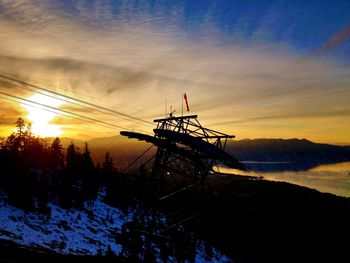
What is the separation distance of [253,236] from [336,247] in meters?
20.8

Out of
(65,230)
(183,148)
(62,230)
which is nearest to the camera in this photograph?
(183,148)

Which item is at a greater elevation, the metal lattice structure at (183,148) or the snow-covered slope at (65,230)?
the metal lattice structure at (183,148)

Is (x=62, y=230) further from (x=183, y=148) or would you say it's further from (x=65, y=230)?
(x=183, y=148)

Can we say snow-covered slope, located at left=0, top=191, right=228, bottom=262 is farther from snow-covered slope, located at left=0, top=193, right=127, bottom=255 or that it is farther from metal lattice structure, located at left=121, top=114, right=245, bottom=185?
metal lattice structure, located at left=121, top=114, right=245, bottom=185

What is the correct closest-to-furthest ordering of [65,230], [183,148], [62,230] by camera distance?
[183,148] → [62,230] → [65,230]

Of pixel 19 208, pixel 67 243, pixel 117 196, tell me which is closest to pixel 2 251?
pixel 67 243

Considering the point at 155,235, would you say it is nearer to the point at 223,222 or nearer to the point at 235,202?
the point at 223,222

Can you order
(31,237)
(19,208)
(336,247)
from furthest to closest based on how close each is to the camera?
(336,247) < (19,208) < (31,237)

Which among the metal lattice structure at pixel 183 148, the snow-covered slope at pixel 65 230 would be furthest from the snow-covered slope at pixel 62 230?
the metal lattice structure at pixel 183 148

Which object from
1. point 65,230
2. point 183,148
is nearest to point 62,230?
point 65,230

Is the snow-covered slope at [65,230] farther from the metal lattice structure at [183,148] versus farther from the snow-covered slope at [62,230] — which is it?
the metal lattice structure at [183,148]

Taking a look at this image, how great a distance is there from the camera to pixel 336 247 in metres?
82.1

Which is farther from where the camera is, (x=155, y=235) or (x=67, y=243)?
(x=67, y=243)

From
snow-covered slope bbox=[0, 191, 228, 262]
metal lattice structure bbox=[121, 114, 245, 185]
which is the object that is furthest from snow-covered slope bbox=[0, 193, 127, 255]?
metal lattice structure bbox=[121, 114, 245, 185]
